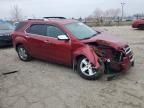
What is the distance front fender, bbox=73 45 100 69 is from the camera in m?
6.72

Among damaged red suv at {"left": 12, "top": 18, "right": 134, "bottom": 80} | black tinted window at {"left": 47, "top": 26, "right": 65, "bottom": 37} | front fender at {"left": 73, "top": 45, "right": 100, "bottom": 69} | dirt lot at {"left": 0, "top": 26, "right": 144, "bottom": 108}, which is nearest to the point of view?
dirt lot at {"left": 0, "top": 26, "right": 144, "bottom": 108}

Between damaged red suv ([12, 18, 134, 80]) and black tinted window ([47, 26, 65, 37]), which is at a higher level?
black tinted window ([47, 26, 65, 37])

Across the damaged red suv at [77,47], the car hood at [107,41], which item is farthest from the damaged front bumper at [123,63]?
the car hood at [107,41]

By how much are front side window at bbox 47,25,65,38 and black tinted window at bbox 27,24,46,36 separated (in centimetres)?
25

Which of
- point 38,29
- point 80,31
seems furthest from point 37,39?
point 80,31

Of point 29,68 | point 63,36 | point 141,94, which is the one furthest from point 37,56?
point 141,94

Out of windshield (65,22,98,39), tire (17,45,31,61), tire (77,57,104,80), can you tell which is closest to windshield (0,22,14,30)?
tire (17,45,31,61)

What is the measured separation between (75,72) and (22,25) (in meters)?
3.07

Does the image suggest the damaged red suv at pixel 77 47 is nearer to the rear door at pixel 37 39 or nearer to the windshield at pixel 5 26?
the rear door at pixel 37 39

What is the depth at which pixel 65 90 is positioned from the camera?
6.25m

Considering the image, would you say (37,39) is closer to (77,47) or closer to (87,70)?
(77,47)

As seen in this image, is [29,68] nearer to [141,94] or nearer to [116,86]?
[116,86]

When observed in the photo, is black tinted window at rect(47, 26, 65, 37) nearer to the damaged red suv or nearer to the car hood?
the damaged red suv

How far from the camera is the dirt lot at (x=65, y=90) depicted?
5.44m
